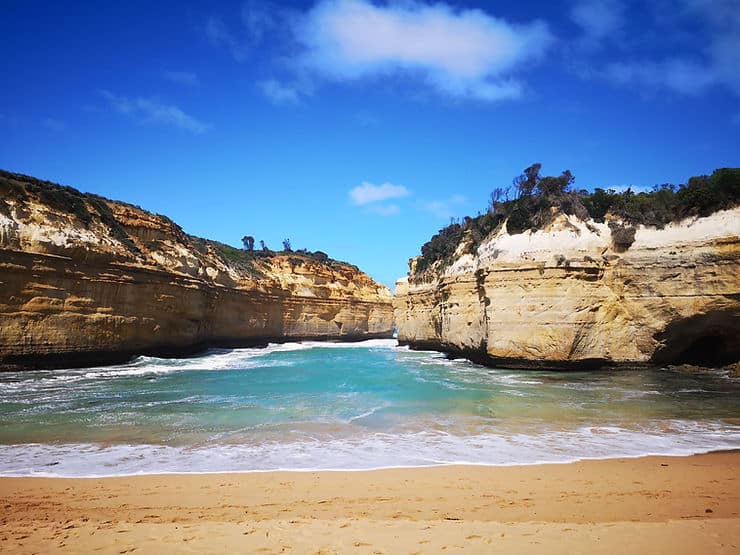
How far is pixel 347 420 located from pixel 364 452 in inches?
88.9

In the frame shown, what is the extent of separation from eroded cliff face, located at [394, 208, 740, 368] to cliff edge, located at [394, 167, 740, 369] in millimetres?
33

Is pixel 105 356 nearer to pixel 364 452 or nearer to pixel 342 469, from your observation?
pixel 364 452

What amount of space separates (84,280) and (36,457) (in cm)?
1296

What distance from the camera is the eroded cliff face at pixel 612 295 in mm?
14578

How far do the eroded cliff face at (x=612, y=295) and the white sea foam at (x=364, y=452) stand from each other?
819 centimetres

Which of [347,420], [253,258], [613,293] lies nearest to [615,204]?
[613,293]

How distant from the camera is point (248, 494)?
4.87 meters

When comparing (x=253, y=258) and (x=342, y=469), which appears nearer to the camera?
(x=342, y=469)

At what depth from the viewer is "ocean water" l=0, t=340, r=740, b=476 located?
20.8 ft

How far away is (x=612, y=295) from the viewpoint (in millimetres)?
15922

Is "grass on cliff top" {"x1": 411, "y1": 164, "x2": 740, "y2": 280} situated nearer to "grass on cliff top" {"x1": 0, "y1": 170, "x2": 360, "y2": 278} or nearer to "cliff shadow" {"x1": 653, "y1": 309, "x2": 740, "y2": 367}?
"cliff shadow" {"x1": 653, "y1": 309, "x2": 740, "y2": 367}

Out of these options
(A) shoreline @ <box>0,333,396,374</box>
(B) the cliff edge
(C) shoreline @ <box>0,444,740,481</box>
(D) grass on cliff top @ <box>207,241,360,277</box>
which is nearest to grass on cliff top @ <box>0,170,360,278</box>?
(A) shoreline @ <box>0,333,396,374</box>

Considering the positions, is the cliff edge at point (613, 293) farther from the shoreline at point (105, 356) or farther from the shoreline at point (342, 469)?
the shoreline at point (105, 356)

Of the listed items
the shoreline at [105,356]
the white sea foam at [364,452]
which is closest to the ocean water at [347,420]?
the white sea foam at [364,452]
